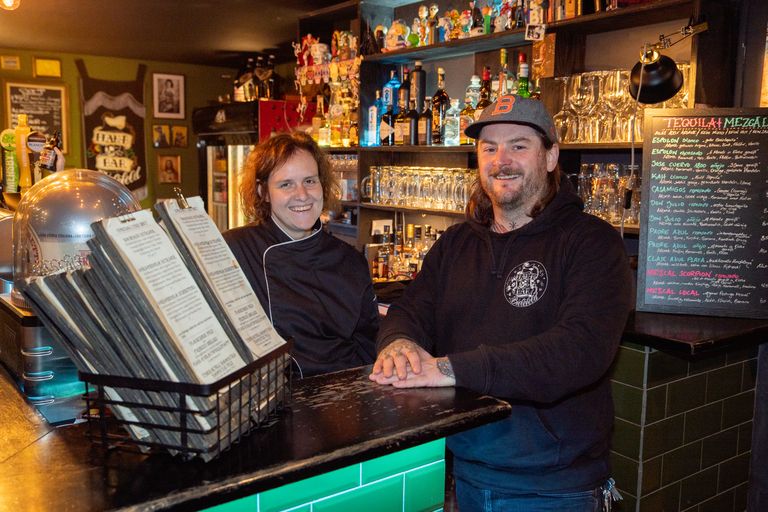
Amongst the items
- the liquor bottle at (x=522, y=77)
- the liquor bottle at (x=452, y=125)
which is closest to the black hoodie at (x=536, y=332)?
the liquor bottle at (x=522, y=77)

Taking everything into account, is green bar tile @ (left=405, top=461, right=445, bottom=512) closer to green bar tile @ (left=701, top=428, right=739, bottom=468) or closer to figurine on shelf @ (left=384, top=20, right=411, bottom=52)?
green bar tile @ (left=701, top=428, right=739, bottom=468)

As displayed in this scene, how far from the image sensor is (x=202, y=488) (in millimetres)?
838

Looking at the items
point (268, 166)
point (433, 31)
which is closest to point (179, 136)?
point (433, 31)

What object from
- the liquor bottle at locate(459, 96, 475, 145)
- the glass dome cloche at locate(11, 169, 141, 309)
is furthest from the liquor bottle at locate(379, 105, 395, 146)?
the glass dome cloche at locate(11, 169, 141, 309)

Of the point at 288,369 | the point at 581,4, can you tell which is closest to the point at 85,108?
the point at 581,4

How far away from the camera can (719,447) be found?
2.74m

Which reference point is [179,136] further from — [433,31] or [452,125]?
[452,125]

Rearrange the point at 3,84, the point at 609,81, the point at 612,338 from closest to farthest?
the point at 612,338, the point at 609,81, the point at 3,84

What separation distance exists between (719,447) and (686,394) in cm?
36

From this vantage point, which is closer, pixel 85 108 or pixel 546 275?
pixel 546 275

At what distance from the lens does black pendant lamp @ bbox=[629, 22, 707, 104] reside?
2584mm

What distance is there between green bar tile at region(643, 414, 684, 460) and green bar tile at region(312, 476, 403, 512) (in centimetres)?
162

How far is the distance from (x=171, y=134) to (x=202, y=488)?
7.66 metres

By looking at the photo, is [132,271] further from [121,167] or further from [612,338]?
[121,167]
